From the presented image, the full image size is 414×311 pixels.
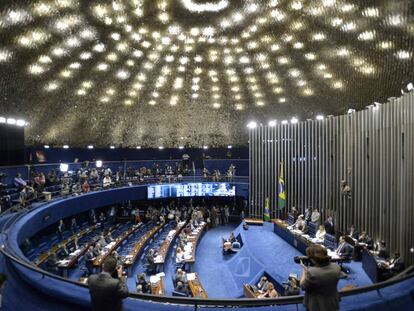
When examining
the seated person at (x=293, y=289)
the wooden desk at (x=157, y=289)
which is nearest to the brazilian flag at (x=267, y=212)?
the wooden desk at (x=157, y=289)

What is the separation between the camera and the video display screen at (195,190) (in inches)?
912

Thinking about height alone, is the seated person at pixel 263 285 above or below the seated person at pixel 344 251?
below

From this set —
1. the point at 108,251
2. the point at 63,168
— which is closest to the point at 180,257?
the point at 108,251

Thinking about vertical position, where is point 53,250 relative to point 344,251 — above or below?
below

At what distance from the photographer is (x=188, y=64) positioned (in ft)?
66.9

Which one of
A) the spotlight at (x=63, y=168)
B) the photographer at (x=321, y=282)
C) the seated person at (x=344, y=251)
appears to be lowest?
the seated person at (x=344, y=251)

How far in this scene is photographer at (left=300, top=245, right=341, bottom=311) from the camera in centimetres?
293

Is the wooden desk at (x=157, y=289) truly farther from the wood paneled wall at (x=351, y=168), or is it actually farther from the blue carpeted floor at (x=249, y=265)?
the wood paneled wall at (x=351, y=168)

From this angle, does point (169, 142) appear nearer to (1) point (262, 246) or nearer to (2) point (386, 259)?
(1) point (262, 246)

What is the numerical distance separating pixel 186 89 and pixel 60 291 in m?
19.4

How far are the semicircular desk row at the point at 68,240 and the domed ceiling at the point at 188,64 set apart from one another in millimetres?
5267

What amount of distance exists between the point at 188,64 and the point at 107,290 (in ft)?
61.2

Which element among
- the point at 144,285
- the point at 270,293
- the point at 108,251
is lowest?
the point at 108,251

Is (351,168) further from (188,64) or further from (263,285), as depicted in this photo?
→ (188,64)
